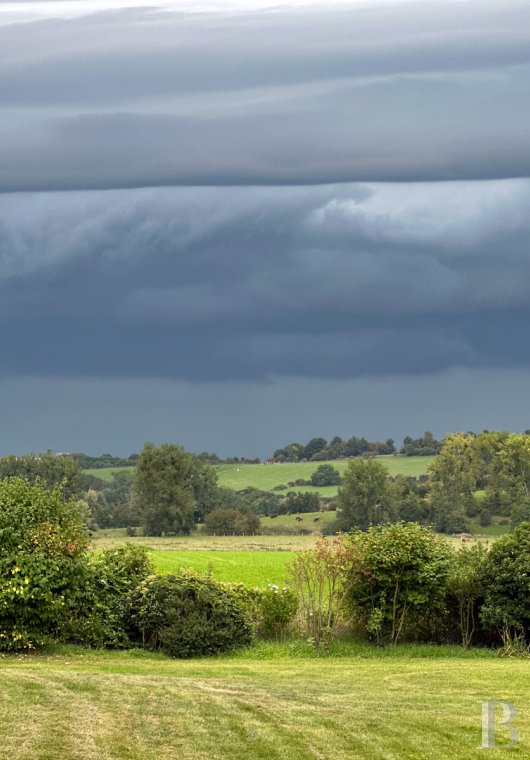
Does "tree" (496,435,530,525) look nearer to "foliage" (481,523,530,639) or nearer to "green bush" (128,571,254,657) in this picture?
"foliage" (481,523,530,639)

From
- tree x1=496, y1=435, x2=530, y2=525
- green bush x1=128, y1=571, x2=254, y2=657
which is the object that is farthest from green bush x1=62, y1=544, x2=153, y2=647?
tree x1=496, y1=435, x2=530, y2=525

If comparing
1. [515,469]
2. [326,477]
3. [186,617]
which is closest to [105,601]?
[186,617]

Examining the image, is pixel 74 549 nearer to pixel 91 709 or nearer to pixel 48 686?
pixel 48 686

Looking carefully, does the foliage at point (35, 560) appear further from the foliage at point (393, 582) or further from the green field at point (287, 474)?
the green field at point (287, 474)

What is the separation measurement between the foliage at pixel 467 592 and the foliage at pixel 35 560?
1072 cm

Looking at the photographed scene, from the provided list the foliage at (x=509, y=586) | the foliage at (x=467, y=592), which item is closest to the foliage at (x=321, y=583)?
the foliage at (x=467, y=592)

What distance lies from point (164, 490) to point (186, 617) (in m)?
91.3

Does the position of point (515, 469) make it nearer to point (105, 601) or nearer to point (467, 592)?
point (467, 592)

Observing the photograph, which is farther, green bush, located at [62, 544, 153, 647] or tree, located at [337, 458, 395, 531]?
tree, located at [337, 458, 395, 531]

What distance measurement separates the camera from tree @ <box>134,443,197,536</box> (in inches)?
4754

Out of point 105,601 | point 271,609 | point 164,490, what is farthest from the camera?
point 164,490

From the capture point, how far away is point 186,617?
2967 cm

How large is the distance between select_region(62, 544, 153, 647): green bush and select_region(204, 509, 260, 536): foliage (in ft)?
278

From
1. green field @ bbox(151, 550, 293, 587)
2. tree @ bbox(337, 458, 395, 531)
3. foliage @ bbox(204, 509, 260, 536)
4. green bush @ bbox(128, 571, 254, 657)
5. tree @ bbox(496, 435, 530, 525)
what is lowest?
green bush @ bbox(128, 571, 254, 657)
